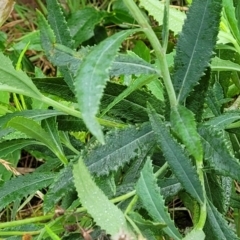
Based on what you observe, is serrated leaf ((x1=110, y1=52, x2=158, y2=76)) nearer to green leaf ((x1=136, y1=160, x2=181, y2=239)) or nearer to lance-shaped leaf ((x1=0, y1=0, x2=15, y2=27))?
green leaf ((x1=136, y1=160, x2=181, y2=239))

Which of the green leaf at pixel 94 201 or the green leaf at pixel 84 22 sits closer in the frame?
the green leaf at pixel 94 201

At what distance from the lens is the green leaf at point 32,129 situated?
827mm

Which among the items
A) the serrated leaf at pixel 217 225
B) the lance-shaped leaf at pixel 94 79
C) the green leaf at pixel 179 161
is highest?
the lance-shaped leaf at pixel 94 79

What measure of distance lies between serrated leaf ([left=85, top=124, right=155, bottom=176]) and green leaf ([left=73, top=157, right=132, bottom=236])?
12 centimetres

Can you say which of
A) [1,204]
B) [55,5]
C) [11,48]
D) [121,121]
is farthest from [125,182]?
[11,48]

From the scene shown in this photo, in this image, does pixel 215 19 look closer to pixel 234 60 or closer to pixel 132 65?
pixel 132 65

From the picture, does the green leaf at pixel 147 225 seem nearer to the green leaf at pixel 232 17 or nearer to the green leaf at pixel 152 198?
the green leaf at pixel 152 198

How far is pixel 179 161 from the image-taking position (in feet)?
2.48

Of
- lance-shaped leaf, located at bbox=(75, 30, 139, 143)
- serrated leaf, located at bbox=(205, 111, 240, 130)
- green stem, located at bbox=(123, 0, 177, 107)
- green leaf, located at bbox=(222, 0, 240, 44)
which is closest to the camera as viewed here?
lance-shaped leaf, located at bbox=(75, 30, 139, 143)

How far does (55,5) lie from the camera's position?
2.88ft

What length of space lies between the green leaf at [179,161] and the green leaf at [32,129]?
20cm

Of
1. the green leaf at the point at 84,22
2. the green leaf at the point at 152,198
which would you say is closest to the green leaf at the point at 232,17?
the green leaf at the point at 152,198

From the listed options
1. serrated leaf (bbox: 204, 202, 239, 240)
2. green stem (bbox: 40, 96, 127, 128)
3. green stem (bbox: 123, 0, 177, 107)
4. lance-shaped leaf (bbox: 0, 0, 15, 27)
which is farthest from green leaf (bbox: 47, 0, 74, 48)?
lance-shaped leaf (bbox: 0, 0, 15, 27)

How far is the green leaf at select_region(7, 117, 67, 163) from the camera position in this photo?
0.83 m
